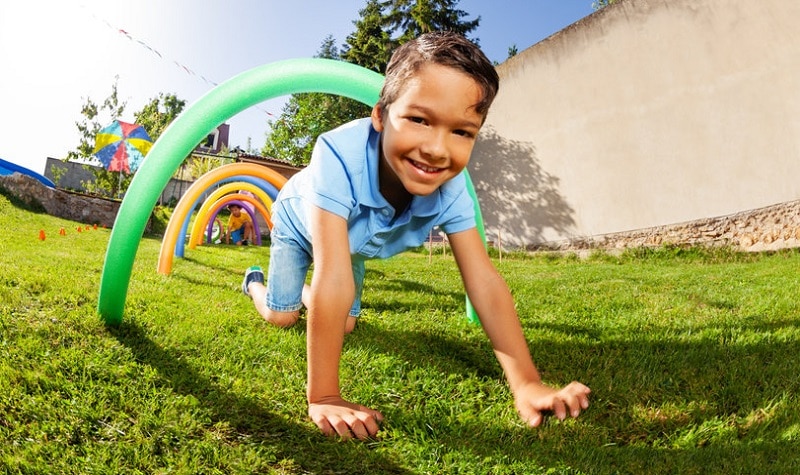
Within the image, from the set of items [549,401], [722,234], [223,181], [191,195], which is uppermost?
[223,181]

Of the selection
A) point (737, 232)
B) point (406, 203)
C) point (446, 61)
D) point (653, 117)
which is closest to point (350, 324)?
point (406, 203)

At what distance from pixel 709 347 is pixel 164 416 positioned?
8.70 ft

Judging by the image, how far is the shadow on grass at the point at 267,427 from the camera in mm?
1741

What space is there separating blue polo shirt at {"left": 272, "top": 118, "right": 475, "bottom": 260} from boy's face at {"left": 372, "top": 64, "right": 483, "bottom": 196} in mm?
208

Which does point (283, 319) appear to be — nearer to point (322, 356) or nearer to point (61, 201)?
point (322, 356)

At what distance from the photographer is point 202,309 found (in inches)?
138

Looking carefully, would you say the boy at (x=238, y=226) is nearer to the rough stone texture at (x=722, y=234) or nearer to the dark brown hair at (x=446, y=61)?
the rough stone texture at (x=722, y=234)

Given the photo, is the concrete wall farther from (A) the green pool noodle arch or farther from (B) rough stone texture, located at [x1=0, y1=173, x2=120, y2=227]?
(A) the green pool noodle arch

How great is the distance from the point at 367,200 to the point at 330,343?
579mm

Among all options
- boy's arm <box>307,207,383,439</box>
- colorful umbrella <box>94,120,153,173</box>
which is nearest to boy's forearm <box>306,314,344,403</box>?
boy's arm <box>307,207,383,439</box>

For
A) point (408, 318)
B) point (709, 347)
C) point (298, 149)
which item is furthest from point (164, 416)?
point (298, 149)

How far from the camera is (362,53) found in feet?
87.6

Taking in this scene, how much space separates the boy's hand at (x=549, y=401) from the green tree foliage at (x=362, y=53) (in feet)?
72.4

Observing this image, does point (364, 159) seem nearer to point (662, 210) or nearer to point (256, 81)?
point (256, 81)
